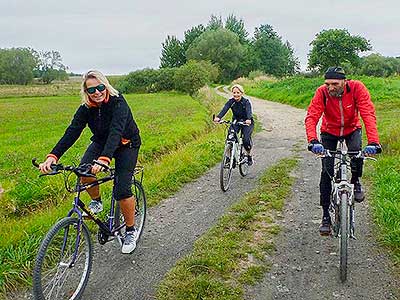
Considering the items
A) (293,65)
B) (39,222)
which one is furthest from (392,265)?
(293,65)

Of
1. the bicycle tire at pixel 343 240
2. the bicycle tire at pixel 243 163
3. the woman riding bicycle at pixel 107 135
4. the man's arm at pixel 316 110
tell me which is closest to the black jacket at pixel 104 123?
the woman riding bicycle at pixel 107 135

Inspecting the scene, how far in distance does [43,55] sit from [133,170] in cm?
10188

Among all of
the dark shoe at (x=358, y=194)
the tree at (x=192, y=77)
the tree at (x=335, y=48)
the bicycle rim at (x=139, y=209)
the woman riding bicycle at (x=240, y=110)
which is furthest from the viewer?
the tree at (x=192, y=77)

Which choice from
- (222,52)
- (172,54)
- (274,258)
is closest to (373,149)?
(274,258)

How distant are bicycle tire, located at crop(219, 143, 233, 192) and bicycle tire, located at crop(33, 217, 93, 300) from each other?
433 centimetres

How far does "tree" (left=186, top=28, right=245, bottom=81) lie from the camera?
8119 centimetres

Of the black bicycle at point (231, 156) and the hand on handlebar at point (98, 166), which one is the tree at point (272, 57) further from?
the hand on handlebar at point (98, 166)

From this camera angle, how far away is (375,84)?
26.8 metres

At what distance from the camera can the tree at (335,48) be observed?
39688 mm

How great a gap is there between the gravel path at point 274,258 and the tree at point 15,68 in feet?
294

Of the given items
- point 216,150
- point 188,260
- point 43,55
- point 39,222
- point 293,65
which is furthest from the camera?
point 43,55

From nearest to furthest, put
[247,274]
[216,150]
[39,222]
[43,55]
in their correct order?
1. [247,274]
2. [39,222]
3. [216,150]
4. [43,55]

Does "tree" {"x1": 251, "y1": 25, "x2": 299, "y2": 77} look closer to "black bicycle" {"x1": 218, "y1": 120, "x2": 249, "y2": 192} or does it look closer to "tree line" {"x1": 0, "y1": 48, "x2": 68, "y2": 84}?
"tree line" {"x1": 0, "y1": 48, "x2": 68, "y2": 84}

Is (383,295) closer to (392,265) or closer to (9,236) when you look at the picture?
(392,265)
